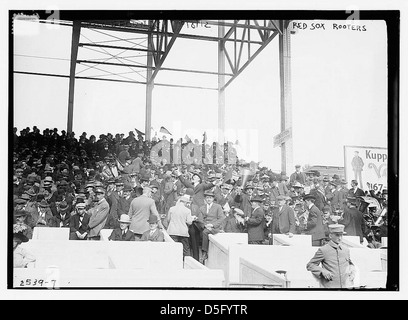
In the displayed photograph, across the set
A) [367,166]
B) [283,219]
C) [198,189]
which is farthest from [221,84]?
[367,166]

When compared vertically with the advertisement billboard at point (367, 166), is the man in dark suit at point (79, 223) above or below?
below

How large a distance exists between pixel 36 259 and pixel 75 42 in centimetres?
127

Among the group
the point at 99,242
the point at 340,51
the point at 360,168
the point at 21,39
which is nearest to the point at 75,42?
the point at 21,39

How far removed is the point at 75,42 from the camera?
9.21 feet

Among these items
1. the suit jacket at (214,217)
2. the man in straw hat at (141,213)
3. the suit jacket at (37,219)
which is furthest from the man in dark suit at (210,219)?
the suit jacket at (37,219)

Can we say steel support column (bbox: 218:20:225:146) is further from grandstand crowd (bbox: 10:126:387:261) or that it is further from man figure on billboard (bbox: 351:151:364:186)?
man figure on billboard (bbox: 351:151:364:186)

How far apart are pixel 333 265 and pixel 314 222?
265 millimetres

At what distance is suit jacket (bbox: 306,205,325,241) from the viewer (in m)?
2.82

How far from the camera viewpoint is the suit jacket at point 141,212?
2.79 metres

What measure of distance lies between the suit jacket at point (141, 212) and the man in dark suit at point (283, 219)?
69 cm

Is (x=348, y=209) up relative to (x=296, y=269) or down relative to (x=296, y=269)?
up

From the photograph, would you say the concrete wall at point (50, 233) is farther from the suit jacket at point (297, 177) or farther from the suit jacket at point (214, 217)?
the suit jacket at point (297, 177)

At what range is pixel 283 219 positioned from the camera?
284 cm

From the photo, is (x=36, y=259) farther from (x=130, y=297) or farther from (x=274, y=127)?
(x=274, y=127)
